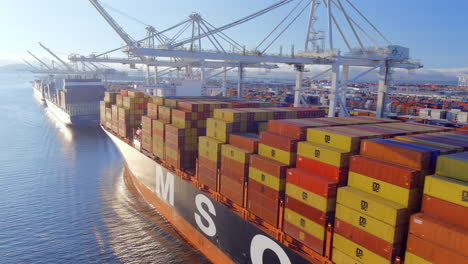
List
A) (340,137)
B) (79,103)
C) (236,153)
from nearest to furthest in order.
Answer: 1. (340,137)
2. (236,153)
3. (79,103)

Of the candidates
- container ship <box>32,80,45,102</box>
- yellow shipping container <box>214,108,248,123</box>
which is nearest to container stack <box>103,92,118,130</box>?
yellow shipping container <box>214,108,248,123</box>

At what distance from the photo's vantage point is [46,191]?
32156 mm

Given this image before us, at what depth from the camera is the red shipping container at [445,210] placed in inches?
375

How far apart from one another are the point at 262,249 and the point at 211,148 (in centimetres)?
711

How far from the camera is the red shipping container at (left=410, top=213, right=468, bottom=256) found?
30.1ft

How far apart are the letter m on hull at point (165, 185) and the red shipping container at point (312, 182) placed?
1303cm

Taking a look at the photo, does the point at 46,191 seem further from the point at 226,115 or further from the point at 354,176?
the point at 354,176

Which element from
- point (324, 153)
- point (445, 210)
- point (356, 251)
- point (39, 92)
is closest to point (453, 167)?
point (445, 210)

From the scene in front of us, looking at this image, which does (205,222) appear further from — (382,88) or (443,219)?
(382,88)

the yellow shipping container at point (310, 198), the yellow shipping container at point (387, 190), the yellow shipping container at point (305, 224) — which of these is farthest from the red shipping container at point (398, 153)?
the yellow shipping container at point (305, 224)

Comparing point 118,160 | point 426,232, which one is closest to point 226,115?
point 426,232

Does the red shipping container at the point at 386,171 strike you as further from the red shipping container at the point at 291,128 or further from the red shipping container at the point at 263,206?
the red shipping container at the point at 263,206

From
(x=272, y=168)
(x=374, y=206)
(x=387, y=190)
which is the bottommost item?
(x=374, y=206)

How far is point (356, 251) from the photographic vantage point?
11906 mm
